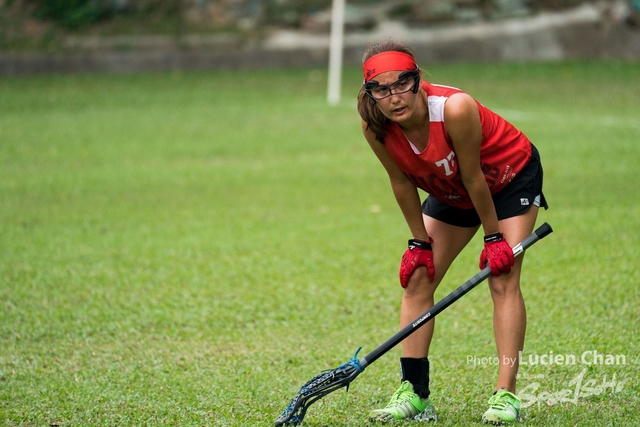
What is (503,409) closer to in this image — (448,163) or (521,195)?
(521,195)

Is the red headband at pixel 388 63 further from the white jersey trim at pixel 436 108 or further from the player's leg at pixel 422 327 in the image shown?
the player's leg at pixel 422 327

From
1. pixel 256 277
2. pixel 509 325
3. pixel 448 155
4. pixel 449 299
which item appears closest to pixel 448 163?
pixel 448 155

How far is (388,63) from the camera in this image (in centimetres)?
380

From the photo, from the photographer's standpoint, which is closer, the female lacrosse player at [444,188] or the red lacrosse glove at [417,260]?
the female lacrosse player at [444,188]

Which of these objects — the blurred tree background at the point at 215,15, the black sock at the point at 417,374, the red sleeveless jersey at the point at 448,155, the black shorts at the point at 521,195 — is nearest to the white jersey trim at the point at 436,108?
the red sleeveless jersey at the point at 448,155

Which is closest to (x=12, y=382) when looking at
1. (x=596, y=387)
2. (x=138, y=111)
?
(x=596, y=387)

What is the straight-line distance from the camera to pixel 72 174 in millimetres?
10500

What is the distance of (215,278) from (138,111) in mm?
9036

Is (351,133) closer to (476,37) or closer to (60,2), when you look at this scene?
(476,37)

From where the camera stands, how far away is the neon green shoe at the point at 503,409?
12.5 ft

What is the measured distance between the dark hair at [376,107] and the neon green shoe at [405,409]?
1.14 m

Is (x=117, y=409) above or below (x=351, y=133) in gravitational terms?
above

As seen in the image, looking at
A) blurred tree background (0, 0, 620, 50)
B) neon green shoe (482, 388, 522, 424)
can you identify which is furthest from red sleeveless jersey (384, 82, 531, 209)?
blurred tree background (0, 0, 620, 50)

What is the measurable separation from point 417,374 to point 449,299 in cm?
40
